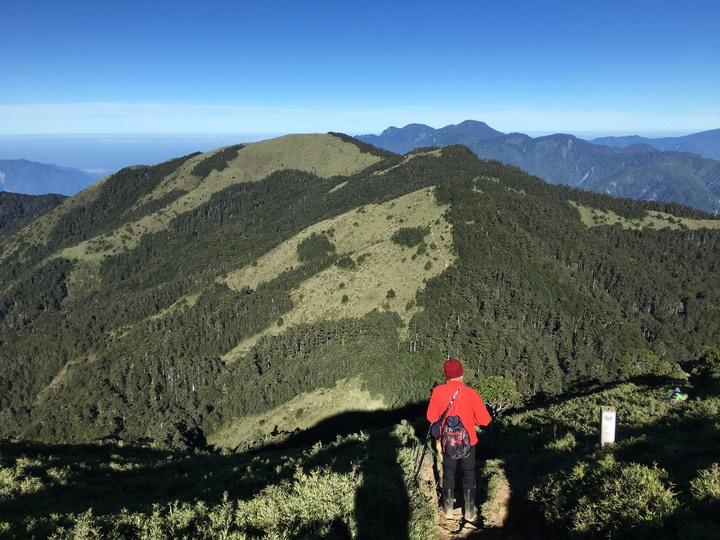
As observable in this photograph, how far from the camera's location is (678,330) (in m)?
172

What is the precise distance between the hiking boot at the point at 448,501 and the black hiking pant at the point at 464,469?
145mm

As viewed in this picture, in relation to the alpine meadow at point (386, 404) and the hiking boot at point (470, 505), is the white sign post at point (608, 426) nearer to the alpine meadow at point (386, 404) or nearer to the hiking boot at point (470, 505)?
the alpine meadow at point (386, 404)

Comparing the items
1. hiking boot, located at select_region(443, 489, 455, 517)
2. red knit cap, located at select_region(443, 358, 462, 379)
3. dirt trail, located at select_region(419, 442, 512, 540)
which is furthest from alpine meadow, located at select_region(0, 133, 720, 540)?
red knit cap, located at select_region(443, 358, 462, 379)

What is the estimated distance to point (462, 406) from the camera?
1185 centimetres

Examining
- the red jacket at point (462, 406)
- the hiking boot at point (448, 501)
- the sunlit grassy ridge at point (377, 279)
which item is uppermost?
the red jacket at point (462, 406)

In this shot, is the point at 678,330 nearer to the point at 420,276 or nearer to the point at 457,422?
the point at 420,276

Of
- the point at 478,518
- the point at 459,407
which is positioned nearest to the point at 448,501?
the point at 478,518

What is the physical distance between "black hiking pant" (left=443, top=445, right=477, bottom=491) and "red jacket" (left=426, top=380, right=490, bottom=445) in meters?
0.55

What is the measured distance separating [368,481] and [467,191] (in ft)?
628

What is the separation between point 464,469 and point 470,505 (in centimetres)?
146

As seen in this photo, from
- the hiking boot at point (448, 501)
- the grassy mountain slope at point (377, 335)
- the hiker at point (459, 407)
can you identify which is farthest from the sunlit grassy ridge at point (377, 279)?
the hiker at point (459, 407)

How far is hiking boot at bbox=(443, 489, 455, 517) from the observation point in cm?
1275

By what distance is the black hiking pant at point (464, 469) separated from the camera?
39.5 ft

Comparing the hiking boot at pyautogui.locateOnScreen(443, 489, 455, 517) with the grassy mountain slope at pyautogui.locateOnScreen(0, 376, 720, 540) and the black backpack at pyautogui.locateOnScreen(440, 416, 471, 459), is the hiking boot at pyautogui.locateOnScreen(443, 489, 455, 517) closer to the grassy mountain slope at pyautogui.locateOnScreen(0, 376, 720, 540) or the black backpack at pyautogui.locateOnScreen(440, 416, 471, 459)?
the grassy mountain slope at pyautogui.locateOnScreen(0, 376, 720, 540)
